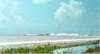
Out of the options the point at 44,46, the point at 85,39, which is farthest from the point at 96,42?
the point at 44,46

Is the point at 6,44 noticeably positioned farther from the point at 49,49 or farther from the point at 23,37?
the point at 23,37

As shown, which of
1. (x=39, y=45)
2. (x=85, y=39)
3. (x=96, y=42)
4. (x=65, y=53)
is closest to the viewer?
(x=65, y=53)

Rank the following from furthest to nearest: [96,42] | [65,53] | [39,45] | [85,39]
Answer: [85,39] < [96,42] < [39,45] < [65,53]

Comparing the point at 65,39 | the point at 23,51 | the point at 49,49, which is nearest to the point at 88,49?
the point at 49,49

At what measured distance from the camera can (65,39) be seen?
45.1ft

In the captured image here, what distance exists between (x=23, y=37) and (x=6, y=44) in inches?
101

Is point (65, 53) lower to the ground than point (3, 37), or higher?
lower

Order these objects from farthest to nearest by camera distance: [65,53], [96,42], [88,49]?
[96,42]
[88,49]
[65,53]

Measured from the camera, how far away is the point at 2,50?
10.2 m

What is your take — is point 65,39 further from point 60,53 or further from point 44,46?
point 60,53

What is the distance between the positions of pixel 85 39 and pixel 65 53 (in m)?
3.89

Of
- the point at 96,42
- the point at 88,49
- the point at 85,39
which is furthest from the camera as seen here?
the point at 85,39

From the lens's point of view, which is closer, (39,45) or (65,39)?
(39,45)

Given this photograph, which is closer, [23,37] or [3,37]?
[3,37]
